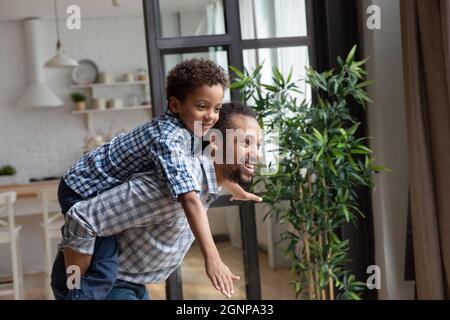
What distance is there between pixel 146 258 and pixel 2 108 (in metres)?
5.85

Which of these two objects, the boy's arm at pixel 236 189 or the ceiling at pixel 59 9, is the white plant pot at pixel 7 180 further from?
the boy's arm at pixel 236 189

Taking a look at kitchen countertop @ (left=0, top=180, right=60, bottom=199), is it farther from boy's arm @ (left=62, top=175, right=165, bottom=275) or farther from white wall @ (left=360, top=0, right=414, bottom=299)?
boy's arm @ (left=62, top=175, right=165, bottom=275)

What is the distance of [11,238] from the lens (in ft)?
13.9

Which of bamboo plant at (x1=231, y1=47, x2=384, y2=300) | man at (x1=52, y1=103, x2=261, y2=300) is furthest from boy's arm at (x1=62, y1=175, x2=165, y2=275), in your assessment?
bamboo plant at (x1=231, y1=47, x2=384, y2=300)

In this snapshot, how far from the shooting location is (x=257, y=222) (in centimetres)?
326

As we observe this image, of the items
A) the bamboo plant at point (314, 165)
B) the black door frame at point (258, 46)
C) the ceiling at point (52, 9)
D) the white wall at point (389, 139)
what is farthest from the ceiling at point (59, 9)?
the bamboo plant at point (314, 165)

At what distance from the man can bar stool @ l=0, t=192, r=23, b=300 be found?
287 centimetres

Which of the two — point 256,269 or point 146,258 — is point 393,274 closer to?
point 256,269

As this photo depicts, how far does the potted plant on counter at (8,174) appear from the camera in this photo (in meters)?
6.20

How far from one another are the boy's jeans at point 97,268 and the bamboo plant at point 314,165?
1437mm

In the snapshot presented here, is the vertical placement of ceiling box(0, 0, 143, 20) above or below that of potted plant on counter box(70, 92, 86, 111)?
above

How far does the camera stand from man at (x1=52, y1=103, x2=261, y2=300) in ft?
4.24
